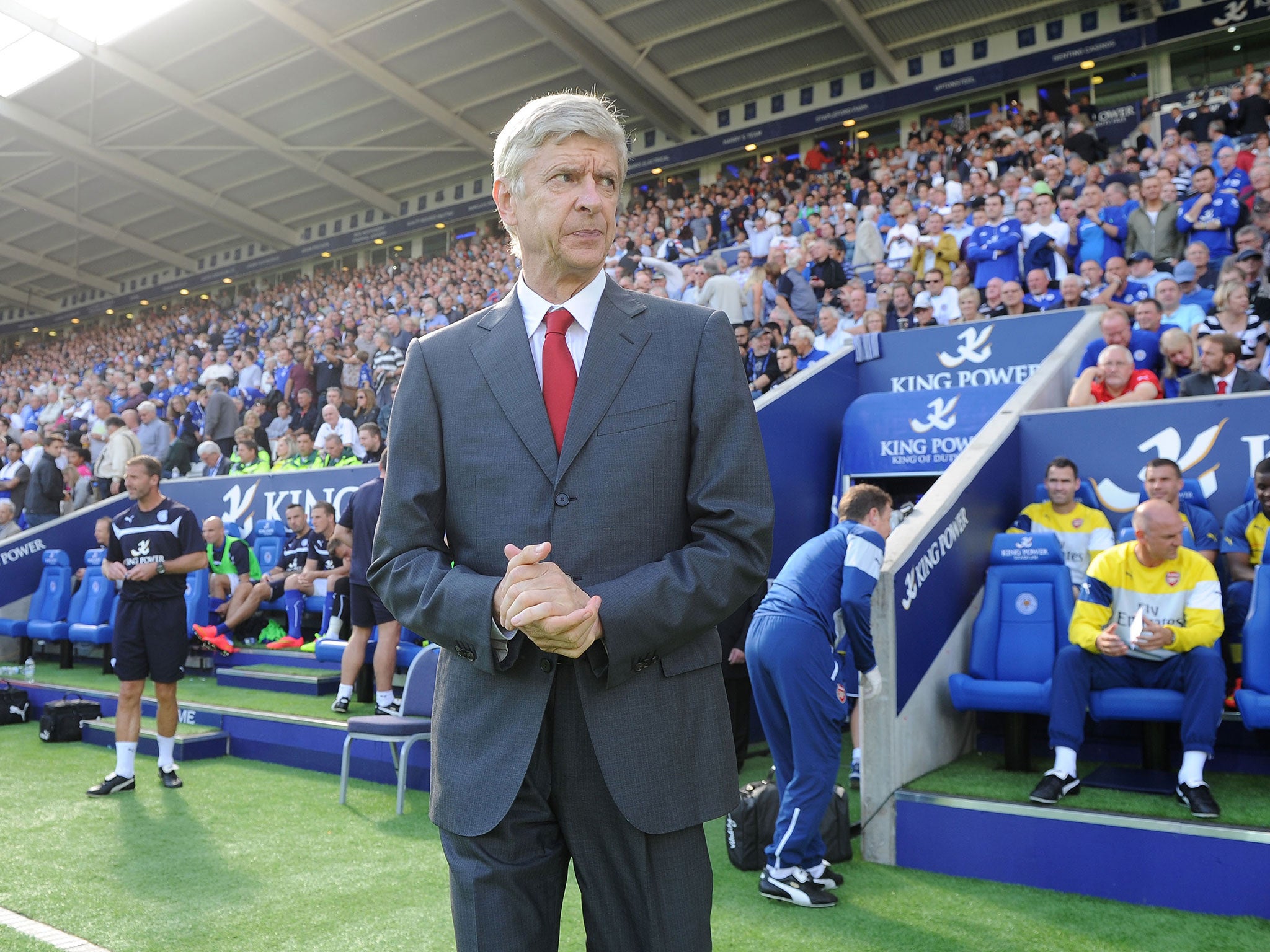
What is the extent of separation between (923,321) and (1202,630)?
4.95 metres

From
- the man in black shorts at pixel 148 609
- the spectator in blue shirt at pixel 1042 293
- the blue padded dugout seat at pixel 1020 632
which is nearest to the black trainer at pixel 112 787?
the man in black shorts at pixel 148 609

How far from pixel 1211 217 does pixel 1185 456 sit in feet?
12.8

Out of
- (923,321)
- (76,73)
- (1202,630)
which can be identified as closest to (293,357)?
(76,73)

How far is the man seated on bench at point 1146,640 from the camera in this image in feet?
13.4

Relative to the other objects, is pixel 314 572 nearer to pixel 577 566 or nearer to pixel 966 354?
pixel 966 354

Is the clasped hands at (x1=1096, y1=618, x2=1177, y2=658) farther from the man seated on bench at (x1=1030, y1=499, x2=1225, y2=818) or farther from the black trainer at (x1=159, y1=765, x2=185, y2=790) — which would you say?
the black trainer at (x1=159, y1=765, x2=185, y2=790)

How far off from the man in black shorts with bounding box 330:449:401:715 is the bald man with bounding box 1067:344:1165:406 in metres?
4.69

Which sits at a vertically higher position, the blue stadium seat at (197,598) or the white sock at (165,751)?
the blue stadium seat at (197,598)

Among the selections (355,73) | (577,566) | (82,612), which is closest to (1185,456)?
(577,566)

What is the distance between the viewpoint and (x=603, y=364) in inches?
59.3

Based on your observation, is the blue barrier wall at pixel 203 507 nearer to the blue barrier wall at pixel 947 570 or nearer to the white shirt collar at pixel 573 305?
the blue barrier wall at pixel 947 570

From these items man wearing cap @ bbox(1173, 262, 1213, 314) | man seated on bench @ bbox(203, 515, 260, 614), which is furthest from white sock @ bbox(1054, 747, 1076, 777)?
man seated on bench @ bbox(203, 515, 260, 614)

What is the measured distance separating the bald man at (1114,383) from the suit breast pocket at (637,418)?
578 centimetres

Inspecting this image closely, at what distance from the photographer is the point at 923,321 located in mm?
8781
